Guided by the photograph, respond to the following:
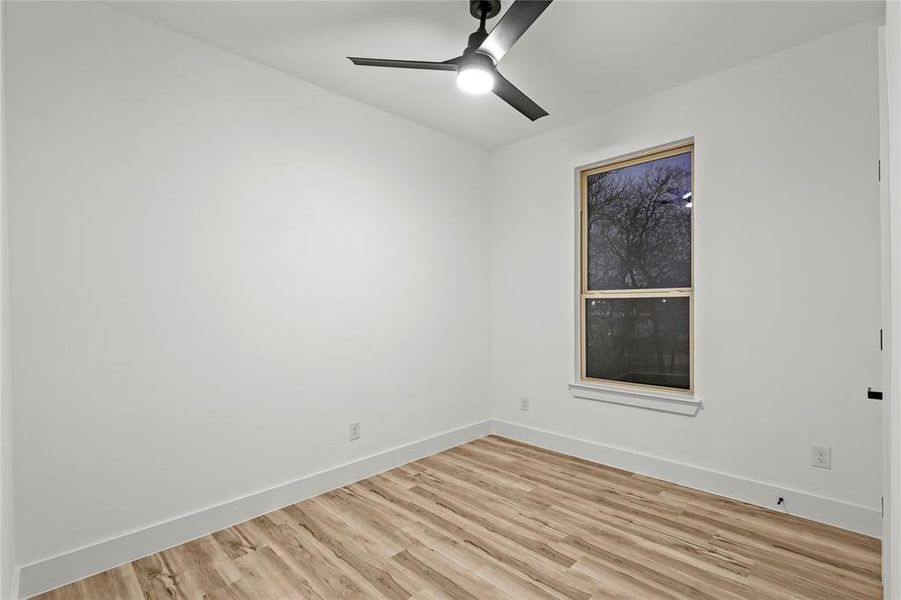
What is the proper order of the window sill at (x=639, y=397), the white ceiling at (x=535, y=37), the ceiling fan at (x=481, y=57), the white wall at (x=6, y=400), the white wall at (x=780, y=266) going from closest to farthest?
the white wall at (x=6, y=400), the ceiling fan at (x=481, y=57), the white ceiling at (x=535, y=37), the white wall at (x=780, y=266), the window sill at (x=639, y=397)

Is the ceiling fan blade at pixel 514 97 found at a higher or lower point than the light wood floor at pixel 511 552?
higher

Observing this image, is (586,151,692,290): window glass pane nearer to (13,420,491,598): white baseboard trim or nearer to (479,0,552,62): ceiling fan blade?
(479,0,552,62): ceiling fan blade

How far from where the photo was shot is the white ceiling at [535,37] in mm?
2211

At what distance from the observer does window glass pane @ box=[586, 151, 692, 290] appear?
3.16 metres

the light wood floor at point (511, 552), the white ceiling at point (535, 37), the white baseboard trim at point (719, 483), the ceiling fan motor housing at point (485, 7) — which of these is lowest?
the light wood floor at point (511, 552)

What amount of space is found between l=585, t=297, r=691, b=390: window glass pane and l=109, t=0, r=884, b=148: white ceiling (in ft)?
4.95

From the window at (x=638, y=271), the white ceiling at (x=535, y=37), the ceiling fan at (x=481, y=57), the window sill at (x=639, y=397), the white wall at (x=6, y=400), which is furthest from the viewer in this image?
the window at (x=638, y=271)

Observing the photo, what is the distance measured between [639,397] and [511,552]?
1.56 meters

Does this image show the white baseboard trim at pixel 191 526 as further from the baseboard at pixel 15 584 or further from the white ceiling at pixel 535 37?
the white ceiling at pixel 535 37

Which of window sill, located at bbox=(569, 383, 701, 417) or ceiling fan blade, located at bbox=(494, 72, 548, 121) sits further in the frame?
window sill, located at bbox=(569, 383, 701, 417)

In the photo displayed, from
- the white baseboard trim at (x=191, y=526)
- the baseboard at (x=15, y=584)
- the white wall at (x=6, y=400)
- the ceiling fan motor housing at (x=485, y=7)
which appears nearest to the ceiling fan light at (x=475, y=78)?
the ceiling fan motor housing at (x=485, y=7)

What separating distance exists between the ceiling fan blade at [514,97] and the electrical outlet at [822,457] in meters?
2.42

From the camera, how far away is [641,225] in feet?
11.1

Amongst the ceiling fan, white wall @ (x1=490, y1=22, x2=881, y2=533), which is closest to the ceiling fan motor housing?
the ceiling fan
